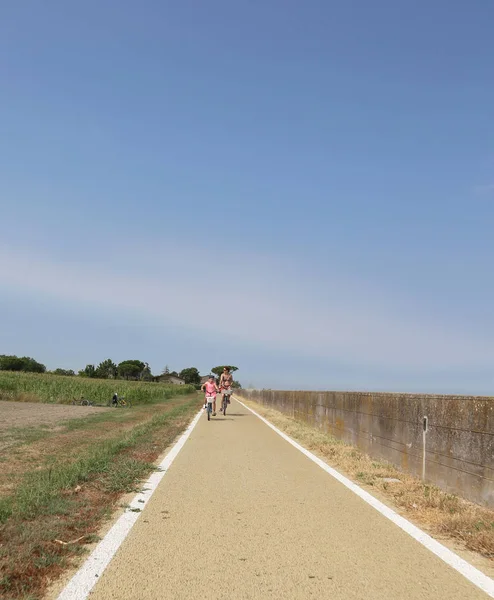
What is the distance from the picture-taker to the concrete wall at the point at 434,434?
Result: 276 inches

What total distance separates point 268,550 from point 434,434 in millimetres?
4424

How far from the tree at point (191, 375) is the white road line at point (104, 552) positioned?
18038cm

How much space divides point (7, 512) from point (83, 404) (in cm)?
2986

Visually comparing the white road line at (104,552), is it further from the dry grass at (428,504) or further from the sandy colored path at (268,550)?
the dry grass at (428,504)

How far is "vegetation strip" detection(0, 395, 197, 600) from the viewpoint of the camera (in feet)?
13.7

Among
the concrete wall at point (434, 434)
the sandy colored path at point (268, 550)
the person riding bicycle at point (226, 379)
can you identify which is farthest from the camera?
the person riding bicycle at point (226, 379)

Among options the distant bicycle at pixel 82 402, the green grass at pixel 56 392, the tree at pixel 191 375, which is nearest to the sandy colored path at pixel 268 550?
the distant bicycle at pixel 82 402

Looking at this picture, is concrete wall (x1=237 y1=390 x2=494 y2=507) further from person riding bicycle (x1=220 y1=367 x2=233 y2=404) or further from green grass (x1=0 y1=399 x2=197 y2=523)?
person riding bicycle (x1=220 y1=367 x2=233 y2=404)

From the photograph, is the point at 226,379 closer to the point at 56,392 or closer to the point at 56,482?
the point at 56,482

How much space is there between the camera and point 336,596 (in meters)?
3.93

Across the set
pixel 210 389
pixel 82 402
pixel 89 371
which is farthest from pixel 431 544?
pixel 89 371

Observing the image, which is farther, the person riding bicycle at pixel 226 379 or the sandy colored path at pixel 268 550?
the person riding bicycle at pixel 226 379

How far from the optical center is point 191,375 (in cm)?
18875

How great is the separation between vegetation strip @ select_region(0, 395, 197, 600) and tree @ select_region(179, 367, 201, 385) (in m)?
178
